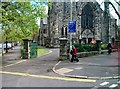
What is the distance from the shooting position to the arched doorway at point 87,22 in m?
72.9

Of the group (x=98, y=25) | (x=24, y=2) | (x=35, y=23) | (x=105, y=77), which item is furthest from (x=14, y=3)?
(x=98, y=25)

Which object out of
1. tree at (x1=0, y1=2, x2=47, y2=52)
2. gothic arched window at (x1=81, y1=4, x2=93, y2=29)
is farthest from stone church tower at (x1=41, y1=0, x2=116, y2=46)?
tree at (x1=0, y1=2, x2=47, y2=52)

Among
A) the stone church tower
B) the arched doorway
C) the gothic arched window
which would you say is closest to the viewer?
the stone church tower

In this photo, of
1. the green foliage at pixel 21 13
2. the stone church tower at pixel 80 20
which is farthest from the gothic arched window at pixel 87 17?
the green foliage at pixel 21 13

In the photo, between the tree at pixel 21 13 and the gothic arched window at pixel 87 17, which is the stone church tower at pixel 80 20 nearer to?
the gothic arched window at pixel 87 17

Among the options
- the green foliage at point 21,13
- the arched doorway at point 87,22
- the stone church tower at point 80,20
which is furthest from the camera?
the arched doorway at point 87,22

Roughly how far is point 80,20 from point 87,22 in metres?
2.21

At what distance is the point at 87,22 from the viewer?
73812 millimetres

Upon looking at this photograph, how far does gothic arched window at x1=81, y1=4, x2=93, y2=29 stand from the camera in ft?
241

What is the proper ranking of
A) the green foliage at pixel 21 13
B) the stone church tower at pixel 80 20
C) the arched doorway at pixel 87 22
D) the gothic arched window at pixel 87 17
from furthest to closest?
the gothic arched window at pixel 87 17
the arched doorway at pixel 87 22
the stone church tower at pixel 80 20
the green foliage at pixel 21 13

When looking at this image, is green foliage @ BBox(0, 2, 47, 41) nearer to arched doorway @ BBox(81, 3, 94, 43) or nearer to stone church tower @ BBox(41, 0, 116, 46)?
stone church tower @ BBox(41, 0, 116, 46)

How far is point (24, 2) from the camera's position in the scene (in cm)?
2492

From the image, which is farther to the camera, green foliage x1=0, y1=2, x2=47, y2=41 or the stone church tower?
the stone church tower

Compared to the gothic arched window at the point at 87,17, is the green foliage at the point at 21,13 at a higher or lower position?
lower
